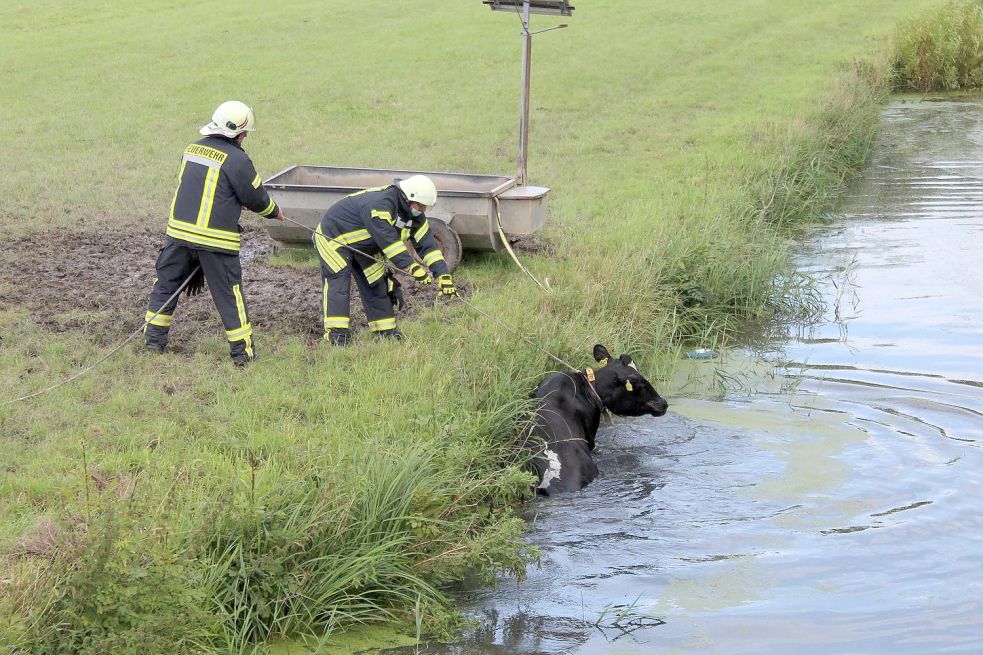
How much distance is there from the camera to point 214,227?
8750mm

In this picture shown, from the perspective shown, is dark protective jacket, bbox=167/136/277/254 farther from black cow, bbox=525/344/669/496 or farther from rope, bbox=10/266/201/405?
black cow, bbox=525/344/669/496

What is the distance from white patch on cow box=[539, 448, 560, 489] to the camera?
7516mm

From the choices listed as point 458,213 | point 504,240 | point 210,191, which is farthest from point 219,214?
point 504,240

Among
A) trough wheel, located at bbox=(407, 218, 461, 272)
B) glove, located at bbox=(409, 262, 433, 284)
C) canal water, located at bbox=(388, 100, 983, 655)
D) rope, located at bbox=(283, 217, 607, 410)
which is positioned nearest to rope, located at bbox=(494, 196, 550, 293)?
trough wheel, located at bbox=(407, 218, 461, 272)

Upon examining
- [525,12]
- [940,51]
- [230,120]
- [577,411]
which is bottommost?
[577,411]

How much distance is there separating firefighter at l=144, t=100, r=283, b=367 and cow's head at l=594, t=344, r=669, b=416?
281 centimetres

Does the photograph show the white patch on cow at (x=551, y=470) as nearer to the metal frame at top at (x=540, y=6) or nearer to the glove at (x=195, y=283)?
the glove at (x=195, y=283)

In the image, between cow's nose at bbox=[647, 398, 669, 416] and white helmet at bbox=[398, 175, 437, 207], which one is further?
white helmet at bbox=[398, 175, 437, 207]

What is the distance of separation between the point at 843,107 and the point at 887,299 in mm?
7794

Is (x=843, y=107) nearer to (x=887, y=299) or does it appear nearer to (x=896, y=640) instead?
(x=887, y=299)

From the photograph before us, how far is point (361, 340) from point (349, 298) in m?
0.37

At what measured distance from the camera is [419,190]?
30.8ft

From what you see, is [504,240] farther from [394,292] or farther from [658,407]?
[658,407]

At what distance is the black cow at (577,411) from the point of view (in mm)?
7613
